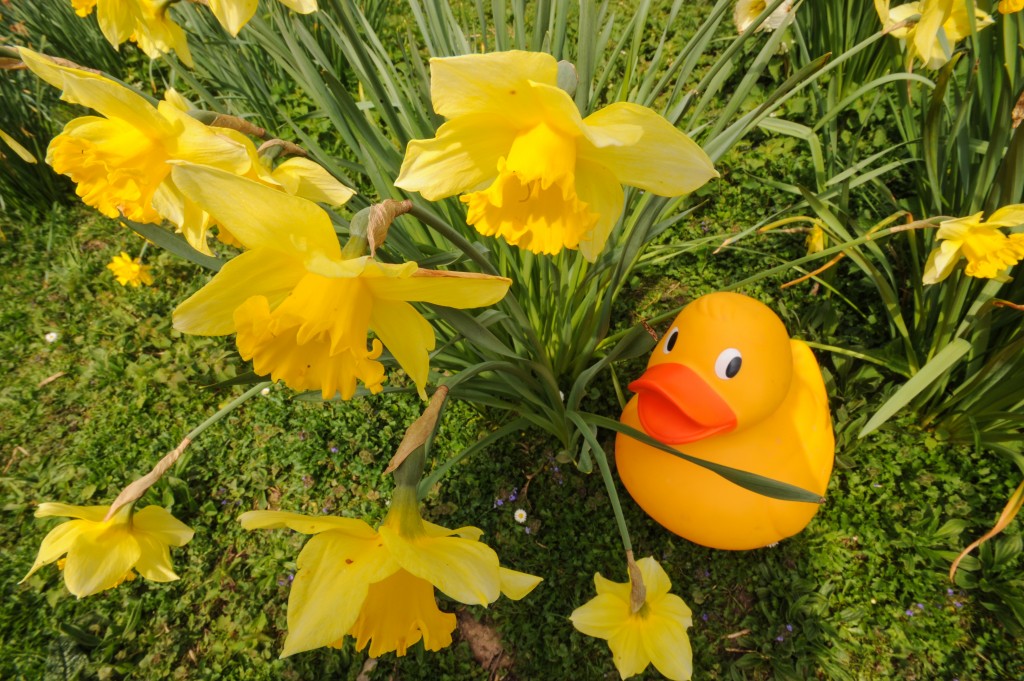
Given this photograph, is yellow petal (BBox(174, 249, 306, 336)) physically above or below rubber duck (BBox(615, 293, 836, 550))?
above

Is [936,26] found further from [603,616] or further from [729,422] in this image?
[603,616]

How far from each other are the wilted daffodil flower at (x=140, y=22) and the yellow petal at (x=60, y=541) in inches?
38.5

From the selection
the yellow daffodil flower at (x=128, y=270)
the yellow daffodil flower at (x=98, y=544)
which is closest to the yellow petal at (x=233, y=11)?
the yellow daffodil flower at (x=98, y=544)

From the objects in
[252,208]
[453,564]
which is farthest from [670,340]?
[252,208]

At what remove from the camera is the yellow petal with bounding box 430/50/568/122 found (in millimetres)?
854

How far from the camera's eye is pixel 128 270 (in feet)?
8.60

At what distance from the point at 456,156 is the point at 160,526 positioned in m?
1.00

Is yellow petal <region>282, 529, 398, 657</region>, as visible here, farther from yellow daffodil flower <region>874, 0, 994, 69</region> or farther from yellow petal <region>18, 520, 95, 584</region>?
yellow daffodil flower <region>874, 0, 994, 69</region>

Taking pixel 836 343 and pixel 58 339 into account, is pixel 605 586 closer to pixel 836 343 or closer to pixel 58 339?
pixel 836 343

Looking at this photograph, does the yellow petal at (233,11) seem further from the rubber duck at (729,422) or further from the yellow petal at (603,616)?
the yellow petal at (603,616)

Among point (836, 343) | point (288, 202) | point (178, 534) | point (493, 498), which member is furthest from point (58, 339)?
point (836, 343)

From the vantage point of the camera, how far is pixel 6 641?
201cm

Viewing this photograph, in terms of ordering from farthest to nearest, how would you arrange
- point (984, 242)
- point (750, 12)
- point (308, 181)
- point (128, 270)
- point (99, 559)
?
1. point (128, 270)
2. point (750, 12)
3. point (984, 242)
4. point (99, 559)
5. point (308, 181)

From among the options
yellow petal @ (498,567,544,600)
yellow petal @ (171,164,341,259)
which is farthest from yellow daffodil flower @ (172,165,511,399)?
yellow petal @ (498,567,544,600)
